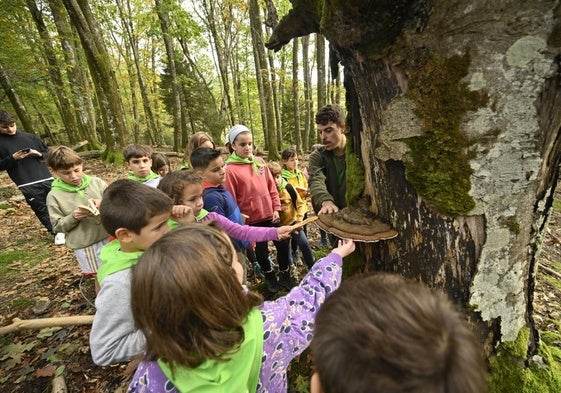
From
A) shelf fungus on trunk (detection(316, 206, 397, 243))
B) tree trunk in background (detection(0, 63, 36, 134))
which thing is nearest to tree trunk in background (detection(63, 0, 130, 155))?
tree trunk in background (detection(0, 63, 36, 134))

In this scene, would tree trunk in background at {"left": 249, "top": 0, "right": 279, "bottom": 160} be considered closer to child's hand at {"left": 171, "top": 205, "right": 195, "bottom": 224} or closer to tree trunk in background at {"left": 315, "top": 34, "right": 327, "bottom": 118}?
tree trunk in background at {"left": 315, "top": 34, "right": 327, "bottom": 118}

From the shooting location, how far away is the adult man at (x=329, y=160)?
3.24 m

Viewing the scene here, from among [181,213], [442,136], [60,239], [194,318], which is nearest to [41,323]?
[60,239]

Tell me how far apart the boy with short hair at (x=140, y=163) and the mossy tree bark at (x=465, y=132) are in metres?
3.29

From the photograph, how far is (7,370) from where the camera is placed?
314cm

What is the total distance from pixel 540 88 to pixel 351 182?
4.36 feet

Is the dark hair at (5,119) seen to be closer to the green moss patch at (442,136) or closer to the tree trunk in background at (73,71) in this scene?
the green moss patch at (442,136)

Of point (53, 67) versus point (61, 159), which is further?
point (53, 67)

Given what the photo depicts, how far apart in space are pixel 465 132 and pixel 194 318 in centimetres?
161

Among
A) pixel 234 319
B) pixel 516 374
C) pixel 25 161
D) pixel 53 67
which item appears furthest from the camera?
pixel 53 67

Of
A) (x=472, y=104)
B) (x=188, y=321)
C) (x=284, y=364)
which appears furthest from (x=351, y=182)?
(x=188, y=321)

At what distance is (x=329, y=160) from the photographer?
3537mm

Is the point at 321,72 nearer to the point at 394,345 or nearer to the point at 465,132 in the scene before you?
the point at 465,132

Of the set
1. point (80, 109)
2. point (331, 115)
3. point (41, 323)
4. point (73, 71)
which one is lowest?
point (41, 323)
